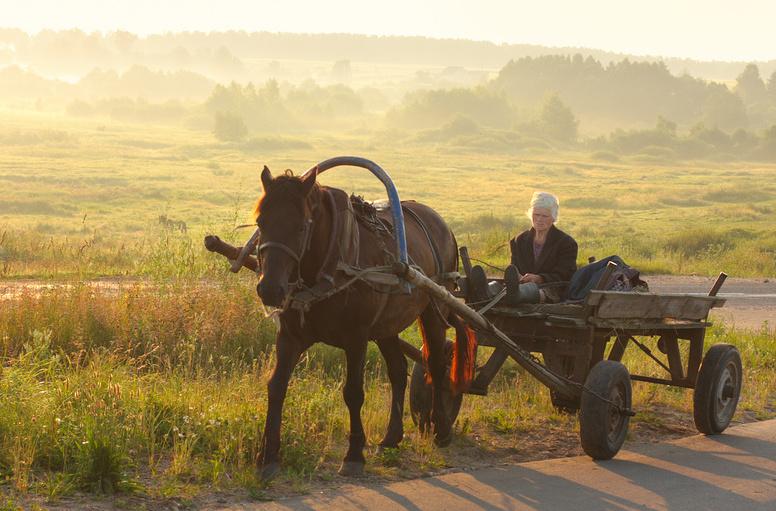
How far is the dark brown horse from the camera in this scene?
6195mm

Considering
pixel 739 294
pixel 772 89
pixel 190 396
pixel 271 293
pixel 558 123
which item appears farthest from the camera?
pixel 772 89

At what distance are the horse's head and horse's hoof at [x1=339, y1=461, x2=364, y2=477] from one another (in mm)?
1395

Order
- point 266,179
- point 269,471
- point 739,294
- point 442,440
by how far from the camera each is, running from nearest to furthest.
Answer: point 266,179 < point 269,471 < point 442,440 < point 739,294

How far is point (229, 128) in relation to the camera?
101 metres

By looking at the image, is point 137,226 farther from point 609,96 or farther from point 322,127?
point 609,96

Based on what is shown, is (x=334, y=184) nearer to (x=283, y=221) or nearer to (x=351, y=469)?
(x=351, y=469)

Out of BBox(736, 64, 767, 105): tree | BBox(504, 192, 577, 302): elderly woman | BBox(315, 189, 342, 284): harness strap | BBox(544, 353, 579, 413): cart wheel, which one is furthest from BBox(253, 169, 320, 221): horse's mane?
BBox(736, 64, 767, 105): tree

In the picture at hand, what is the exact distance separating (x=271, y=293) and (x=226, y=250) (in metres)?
0.93

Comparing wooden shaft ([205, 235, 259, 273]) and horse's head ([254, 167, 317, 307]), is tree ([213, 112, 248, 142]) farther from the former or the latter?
horse's head ([254, 167, 317, 307])

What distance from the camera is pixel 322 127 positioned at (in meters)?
140

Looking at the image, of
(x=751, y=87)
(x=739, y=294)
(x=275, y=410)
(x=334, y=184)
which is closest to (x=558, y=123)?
(x=751, y=87)

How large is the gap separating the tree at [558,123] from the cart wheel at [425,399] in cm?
11605

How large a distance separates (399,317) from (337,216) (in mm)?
1110

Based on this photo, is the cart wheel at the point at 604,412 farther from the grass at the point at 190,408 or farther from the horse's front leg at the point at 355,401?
the horse's front leg at the point at 355,401
